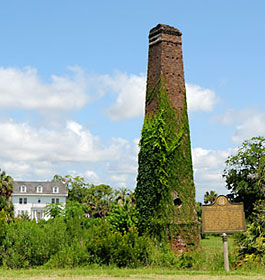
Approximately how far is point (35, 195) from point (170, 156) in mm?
50802

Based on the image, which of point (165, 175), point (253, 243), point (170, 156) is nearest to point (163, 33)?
point (170, 156)

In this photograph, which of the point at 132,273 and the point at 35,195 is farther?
the point at 35,195

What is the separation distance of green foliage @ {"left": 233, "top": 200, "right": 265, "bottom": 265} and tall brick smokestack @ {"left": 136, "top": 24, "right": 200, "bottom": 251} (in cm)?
277

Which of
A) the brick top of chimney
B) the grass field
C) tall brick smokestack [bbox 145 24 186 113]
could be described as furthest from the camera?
the brick top of chimney

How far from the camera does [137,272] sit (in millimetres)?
12391

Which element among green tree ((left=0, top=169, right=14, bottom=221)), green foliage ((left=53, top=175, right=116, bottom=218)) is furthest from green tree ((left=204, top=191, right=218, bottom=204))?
green tree ((left=0, top=169, right=14, bottom=221))

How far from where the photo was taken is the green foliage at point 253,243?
14.0m

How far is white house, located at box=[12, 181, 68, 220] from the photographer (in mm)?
63750

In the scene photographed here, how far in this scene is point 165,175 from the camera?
56.6 feet

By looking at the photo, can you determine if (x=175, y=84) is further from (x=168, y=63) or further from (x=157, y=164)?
(x=157, y=164)

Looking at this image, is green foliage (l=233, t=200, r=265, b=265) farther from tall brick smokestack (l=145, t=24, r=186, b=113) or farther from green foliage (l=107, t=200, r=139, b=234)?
tall brick smokestack (l=145, t=24, r=186, b=113)

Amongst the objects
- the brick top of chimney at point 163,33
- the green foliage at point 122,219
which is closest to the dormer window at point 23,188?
the green foliage at point 122,219

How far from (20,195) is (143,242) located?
53.7m

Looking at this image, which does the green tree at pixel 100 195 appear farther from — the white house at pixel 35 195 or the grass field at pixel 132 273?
the grass field at pixel 132 273
